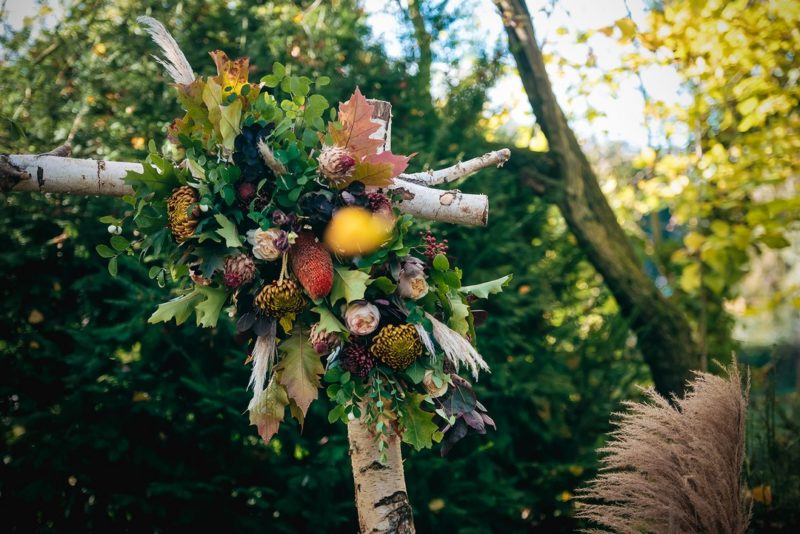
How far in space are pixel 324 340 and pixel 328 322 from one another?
0.19 ft

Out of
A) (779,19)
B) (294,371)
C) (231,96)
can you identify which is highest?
(779,19)

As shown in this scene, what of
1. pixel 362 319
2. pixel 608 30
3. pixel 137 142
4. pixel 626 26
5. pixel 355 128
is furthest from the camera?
pixel 608 30

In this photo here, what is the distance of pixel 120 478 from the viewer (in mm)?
3186

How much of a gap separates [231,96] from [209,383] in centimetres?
208

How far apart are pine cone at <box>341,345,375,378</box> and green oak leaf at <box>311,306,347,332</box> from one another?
0.08 meters

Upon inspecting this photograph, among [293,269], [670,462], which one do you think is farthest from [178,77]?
[670,462]

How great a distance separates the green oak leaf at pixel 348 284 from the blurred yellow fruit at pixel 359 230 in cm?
7

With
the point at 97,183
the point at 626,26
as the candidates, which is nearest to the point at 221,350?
the point at 97,183

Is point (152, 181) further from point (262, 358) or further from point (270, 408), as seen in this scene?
point (270, 408)

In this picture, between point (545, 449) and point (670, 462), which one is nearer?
point (670, 462)

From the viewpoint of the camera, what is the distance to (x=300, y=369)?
1.55 meters

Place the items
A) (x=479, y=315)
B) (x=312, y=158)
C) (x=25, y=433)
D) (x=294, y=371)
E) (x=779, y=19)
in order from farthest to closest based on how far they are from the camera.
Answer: (x=779, y=19) → (x=25, y=433) → (x=479, y=315) → (x=312, y=158) → (x=294, y=371)

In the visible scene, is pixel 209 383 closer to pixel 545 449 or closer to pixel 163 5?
pixel 545 449

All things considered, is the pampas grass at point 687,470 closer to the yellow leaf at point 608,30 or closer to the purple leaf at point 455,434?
the purple leaf at point 455,434
